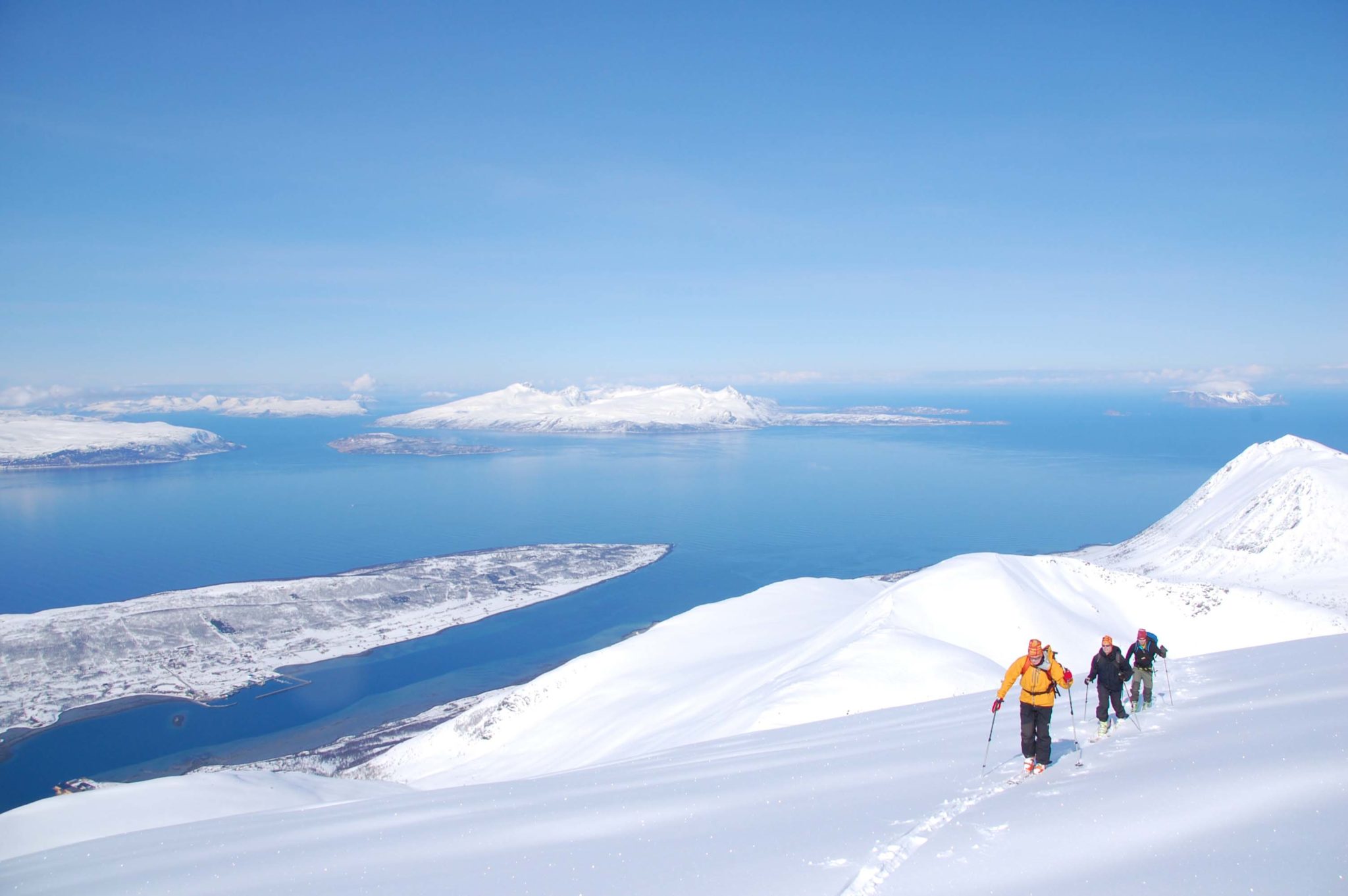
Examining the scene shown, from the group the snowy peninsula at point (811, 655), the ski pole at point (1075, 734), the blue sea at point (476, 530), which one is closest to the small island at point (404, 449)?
the blue sea at point (476, 530)

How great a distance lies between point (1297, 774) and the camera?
19.0 ft

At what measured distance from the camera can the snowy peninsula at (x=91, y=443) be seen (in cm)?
15025

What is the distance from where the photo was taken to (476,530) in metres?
93.0

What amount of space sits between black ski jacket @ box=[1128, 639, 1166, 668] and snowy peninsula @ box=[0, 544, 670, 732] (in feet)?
168

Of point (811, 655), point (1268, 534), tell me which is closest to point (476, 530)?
point (811, 655)

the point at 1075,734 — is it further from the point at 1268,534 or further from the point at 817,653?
the point at 1268,534

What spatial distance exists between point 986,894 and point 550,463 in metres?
168

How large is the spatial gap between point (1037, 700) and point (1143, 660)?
3019 mm

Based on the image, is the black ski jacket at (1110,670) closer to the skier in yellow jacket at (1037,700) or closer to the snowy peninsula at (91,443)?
the skier in yellow jacket at (1037,700)

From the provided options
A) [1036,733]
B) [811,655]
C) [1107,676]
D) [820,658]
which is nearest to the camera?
[1036,733]

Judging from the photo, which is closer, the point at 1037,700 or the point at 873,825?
the point at 873,825

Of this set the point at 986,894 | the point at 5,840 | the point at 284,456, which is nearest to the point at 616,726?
the point at 5,840

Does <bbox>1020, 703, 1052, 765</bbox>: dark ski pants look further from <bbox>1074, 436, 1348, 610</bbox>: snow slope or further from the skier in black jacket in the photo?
<bbox>1074, 436, 1348, 610</bbox>: snow slope

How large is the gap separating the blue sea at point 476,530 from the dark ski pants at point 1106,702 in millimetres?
10767
